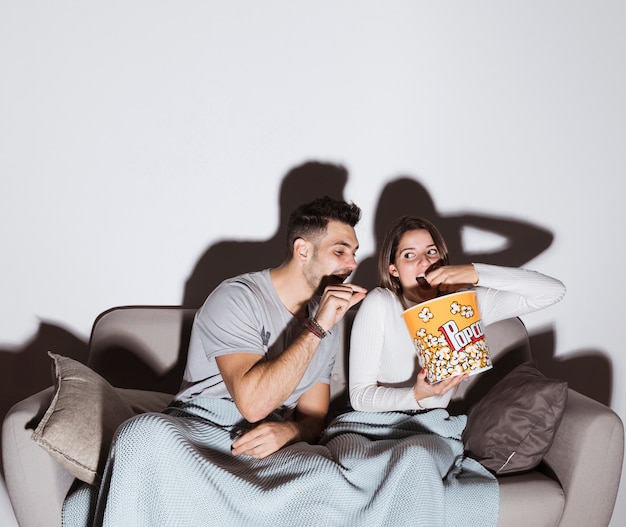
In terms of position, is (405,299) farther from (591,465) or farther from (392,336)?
(591,465)

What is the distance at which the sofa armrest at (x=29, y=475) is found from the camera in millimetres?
1574

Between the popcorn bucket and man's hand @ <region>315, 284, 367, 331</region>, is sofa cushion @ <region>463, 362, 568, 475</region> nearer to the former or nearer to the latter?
the popcorn bucket

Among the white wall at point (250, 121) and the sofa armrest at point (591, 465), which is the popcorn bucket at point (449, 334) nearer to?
the sofa armrest at point (591, 465)

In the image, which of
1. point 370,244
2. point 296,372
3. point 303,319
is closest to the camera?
point 296,372

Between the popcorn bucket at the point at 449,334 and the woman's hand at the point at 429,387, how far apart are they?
3.8 inches

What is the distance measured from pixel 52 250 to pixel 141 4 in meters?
0.84

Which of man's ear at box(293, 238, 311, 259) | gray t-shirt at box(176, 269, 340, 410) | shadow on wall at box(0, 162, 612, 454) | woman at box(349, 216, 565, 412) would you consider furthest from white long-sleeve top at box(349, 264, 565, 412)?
shadow on wall at box(0, 162, 612, 454)

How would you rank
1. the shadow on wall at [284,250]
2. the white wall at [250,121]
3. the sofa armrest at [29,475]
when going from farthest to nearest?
the shadow on wall at [284,250]
the white wall at [250,121]
the sofa armrest at [29,475]

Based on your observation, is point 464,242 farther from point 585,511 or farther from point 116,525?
point 116,525

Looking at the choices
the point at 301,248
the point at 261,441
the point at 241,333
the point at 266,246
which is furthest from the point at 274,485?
the point at 266,246

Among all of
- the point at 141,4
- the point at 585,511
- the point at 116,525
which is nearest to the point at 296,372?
the point at 116,525

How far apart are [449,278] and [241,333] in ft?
1.83

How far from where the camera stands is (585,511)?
1.71 metres

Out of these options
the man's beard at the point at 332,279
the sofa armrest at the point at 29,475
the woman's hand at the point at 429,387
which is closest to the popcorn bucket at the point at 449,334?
the woman's hand at the point at 429,387
